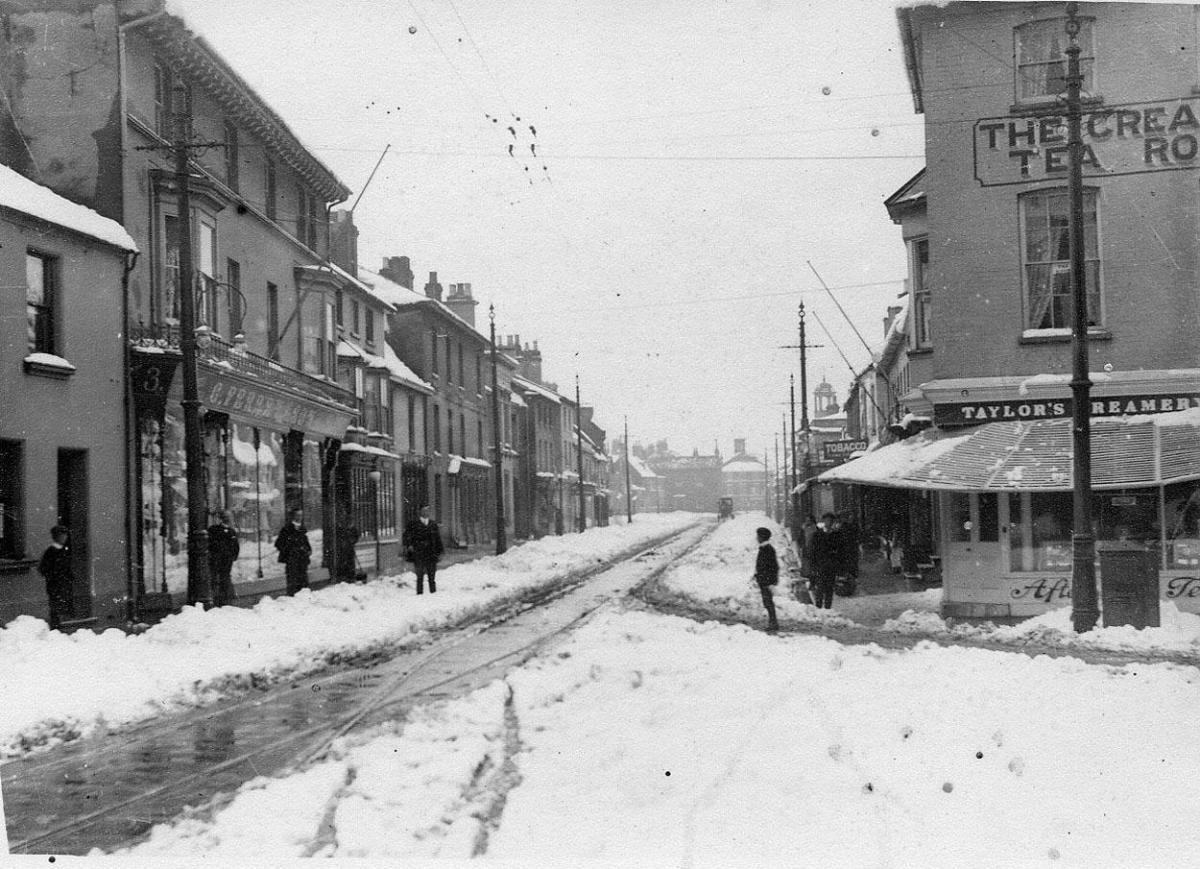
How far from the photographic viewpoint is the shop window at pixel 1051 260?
60.1 ft

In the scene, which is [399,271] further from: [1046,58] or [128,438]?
[1046,58]

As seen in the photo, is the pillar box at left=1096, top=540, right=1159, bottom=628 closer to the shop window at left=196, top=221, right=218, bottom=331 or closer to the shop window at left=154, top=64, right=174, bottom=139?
the shop window at left=196, top=221, right=218, bottom=331

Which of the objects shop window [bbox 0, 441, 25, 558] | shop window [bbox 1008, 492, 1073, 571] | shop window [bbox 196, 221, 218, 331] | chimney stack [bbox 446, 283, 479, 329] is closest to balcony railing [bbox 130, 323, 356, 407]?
shop window [bbox 196, 221, 218, 331]

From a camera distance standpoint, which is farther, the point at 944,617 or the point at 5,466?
the point at 944,617

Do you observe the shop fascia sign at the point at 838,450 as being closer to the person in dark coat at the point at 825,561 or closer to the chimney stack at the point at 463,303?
the person in dark coat at the point at 825,561

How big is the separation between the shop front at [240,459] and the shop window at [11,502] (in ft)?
9.53

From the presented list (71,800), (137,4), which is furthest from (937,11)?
(71,800)

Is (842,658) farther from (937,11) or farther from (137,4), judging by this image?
(137,4)

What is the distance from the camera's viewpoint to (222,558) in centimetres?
2022

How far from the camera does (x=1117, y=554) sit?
48.9ft

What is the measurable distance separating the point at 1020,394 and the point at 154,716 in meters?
13.7

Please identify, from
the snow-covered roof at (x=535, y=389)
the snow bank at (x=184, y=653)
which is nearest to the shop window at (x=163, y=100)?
the snow bank at (x=184, y=653)

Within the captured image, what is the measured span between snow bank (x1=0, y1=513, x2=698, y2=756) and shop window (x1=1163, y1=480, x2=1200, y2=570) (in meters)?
11.2

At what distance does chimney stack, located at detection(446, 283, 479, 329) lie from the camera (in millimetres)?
55594
